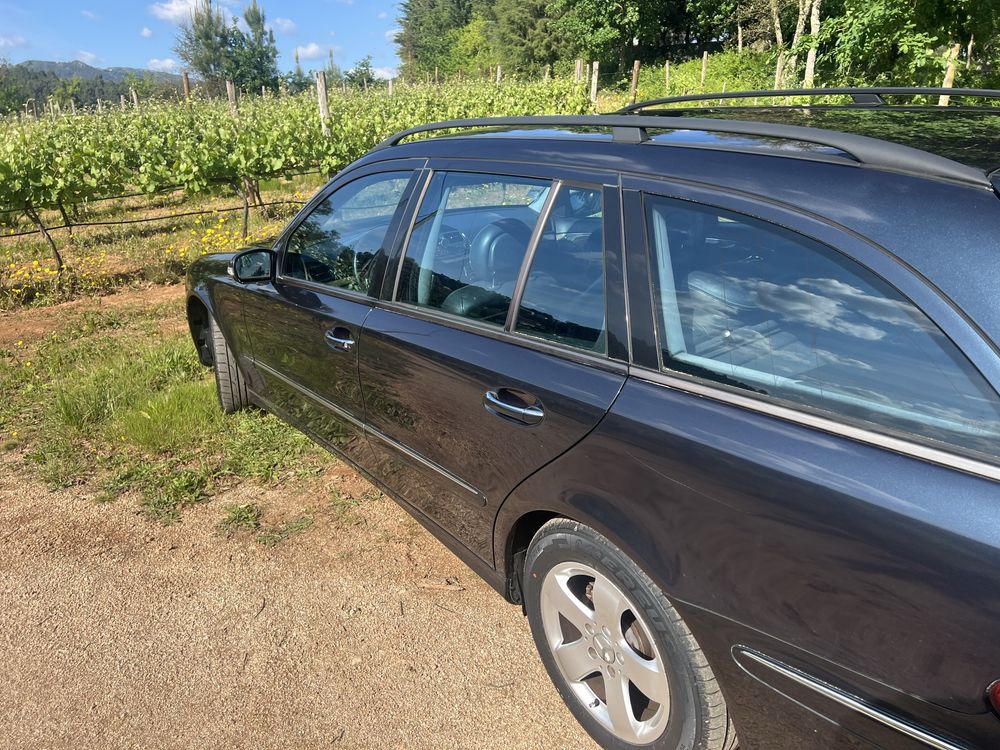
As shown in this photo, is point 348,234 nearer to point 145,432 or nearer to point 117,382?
point 145,432

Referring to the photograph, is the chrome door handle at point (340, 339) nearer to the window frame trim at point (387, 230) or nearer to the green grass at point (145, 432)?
the window frame trim at point (387, 230)

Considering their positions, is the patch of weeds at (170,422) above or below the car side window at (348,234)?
below

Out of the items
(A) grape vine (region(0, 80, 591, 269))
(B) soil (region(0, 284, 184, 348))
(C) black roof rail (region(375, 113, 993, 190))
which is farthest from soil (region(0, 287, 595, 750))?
(A) grape vine (region(0, 80, 591, 269))

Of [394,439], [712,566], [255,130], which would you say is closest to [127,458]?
[394,439]

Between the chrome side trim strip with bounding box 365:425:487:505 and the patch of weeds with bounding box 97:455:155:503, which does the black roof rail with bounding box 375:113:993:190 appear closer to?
the chrome side trim strip with bounding box 365:425:487:505

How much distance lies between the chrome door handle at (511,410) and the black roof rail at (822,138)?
0.77 meters

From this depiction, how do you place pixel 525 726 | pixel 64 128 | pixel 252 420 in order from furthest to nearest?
1. pixel 64 128
2. pixel 252 420
3. pixel 525 726

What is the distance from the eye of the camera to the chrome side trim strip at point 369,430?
92.4 inches

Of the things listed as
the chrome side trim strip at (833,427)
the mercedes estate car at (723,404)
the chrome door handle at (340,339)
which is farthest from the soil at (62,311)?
the chrome side trim strip at (833,427)

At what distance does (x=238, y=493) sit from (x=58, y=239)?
9.65m

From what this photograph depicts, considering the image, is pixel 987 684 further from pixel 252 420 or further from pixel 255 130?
pixel 255 130

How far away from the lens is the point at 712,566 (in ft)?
5.04

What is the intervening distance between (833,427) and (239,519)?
283cm

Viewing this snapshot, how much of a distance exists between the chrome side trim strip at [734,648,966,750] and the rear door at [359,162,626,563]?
0.64m
